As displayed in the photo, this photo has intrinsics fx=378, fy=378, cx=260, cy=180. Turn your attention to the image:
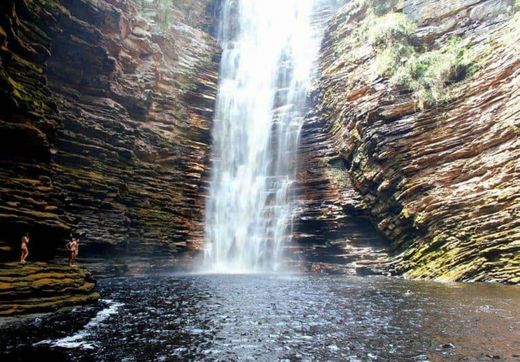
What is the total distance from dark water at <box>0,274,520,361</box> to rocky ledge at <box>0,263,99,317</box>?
24.7 inches

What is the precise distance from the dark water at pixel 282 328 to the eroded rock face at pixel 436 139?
4.66 m

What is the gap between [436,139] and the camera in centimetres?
2145

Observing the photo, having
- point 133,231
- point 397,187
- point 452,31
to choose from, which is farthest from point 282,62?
point 133,231

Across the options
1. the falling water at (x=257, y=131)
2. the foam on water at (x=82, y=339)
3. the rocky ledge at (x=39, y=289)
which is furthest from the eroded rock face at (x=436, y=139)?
the rocky ledge at (x=39, y=289)

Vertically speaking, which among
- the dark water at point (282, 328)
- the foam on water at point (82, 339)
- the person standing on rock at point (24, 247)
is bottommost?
the foam on water at point (82, 339)

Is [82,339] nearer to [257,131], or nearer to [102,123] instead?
[102,123]

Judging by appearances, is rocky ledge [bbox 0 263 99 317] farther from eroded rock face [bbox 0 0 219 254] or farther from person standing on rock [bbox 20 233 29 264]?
eroded rock face [bbox 0 0 219 254]

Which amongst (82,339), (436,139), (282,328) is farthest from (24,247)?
(436,139)

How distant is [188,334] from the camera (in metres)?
8.20

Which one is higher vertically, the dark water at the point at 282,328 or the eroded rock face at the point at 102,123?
the eroded rock face at the point at 102,123

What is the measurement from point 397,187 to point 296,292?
445 inches

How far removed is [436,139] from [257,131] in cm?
1541

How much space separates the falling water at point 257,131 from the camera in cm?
2822

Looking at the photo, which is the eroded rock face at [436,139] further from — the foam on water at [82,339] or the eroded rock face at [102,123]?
the foam on water at [82,339]
